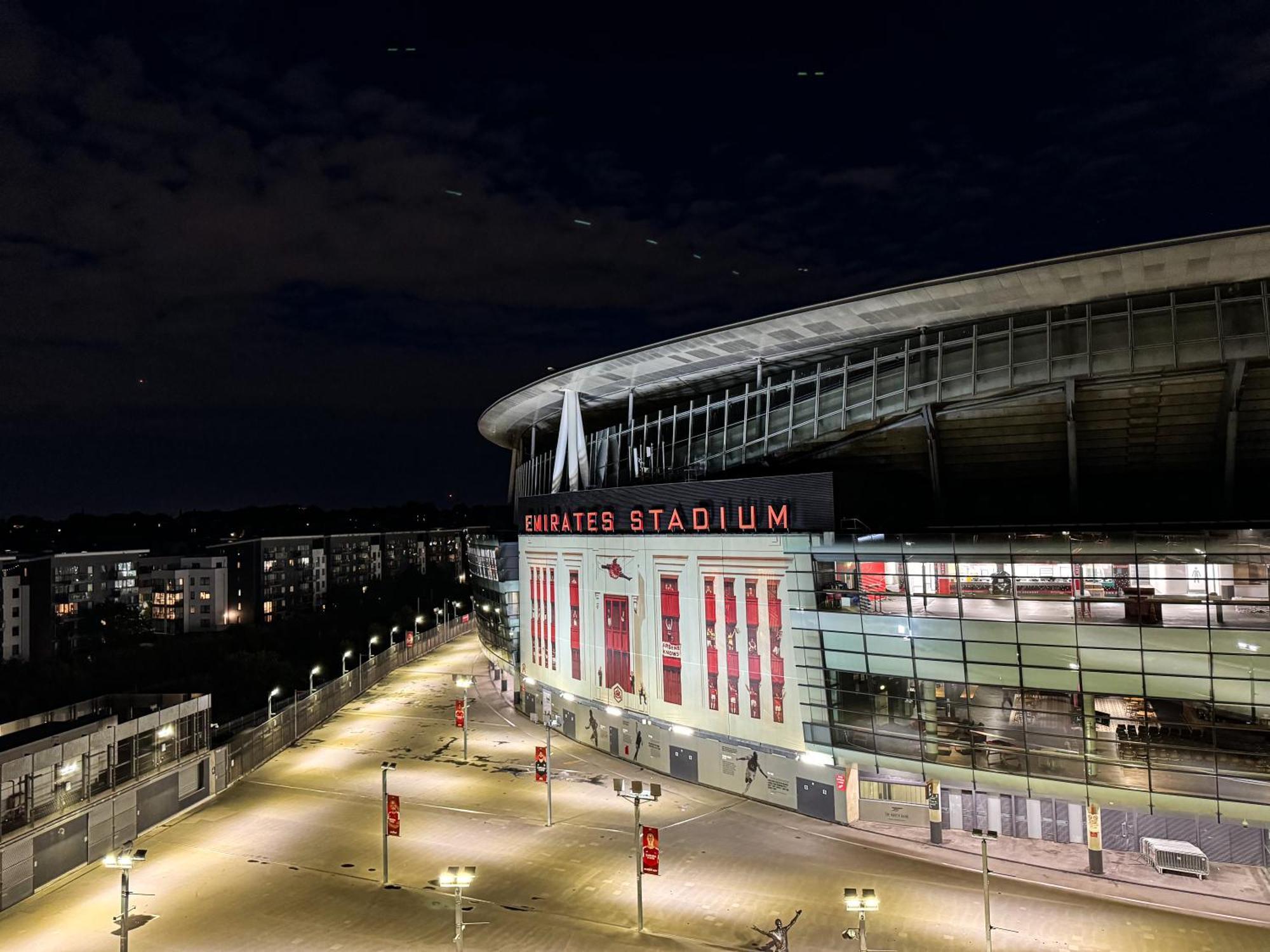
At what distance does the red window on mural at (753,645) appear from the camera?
41.7 m

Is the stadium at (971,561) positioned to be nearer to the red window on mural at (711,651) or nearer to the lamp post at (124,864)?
the red window on mural at (711,651)

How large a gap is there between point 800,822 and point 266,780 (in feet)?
95.0

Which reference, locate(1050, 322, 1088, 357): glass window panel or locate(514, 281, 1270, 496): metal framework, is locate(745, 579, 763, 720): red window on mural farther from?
locate(1050, 322, 1088, 357): glass window panel

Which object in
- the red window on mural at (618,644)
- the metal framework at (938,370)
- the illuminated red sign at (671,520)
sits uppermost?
the metal framework at (938,370)

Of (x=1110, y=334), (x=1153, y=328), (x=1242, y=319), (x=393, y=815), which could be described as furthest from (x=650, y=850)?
(x=1242, y=319)

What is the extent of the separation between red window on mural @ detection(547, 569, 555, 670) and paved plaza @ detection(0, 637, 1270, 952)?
1283cm

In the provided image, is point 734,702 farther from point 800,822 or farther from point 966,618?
point 966,618

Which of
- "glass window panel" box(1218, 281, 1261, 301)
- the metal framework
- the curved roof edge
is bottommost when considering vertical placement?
the metal framework

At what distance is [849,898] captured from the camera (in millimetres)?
22812

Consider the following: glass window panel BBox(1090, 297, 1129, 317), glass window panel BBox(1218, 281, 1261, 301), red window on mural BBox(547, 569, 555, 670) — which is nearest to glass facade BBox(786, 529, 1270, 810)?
glass window panel BBox(1218, 281, 1261, 301)

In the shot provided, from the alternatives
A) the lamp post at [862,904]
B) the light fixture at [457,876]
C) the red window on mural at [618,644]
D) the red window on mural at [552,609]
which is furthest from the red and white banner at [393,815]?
the red window on mural at [552,609]

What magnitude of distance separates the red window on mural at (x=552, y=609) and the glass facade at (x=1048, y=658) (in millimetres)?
22841

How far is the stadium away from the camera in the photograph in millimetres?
30953

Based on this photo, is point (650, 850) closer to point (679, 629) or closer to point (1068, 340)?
point (679, 629)
